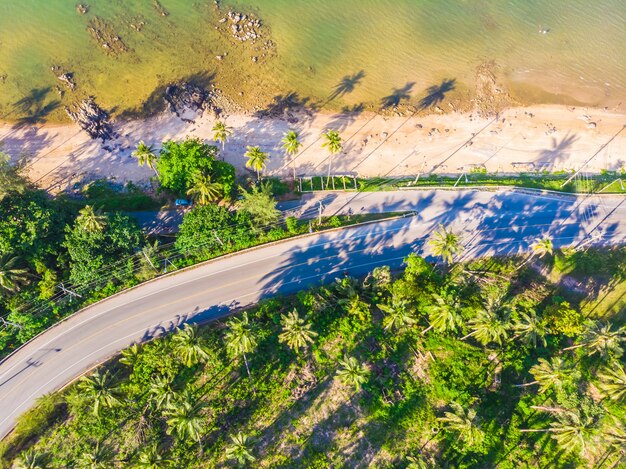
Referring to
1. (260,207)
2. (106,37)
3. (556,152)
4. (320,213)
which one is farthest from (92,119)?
(556,152)

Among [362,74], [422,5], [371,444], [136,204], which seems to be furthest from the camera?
[422,5]

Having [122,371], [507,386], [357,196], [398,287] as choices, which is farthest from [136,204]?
[507,386]

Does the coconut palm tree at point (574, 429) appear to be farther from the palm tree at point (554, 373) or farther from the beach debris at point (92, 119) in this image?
the beach debris at point (92, 119)

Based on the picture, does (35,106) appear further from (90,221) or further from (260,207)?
(260,207)

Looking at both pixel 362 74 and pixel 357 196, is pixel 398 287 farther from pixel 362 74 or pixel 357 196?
pixel 362 74

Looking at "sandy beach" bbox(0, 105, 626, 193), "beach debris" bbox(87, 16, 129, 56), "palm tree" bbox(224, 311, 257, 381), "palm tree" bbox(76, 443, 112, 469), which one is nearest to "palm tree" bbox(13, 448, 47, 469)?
"palm tree" bbox(76, 443, 112, 469)

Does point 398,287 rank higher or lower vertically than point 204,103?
lower
